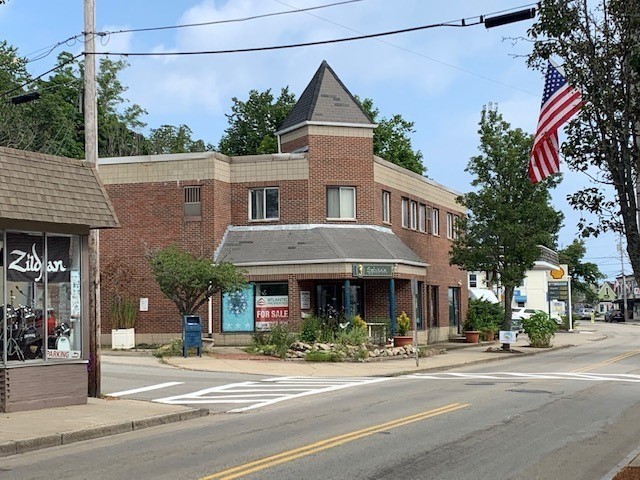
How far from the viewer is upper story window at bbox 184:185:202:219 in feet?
111

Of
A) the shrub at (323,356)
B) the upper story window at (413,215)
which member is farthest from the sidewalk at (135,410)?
the upper story window at (413,215)

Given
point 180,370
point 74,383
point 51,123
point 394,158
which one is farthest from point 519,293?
point 74,383

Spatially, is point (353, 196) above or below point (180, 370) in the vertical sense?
above

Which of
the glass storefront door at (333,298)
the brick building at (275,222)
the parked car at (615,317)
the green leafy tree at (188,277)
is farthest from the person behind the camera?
the parked car at (615,317)

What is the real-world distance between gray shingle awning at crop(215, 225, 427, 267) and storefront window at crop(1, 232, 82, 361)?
1674cm

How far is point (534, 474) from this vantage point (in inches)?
373

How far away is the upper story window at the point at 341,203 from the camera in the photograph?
113 ft

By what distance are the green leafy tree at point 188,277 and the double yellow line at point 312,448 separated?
13714 mm

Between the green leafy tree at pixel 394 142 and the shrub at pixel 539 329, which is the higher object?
the green leafy tree at pixel 394 142

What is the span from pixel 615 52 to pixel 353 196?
25.4m

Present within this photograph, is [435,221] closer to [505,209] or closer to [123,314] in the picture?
[505,209]

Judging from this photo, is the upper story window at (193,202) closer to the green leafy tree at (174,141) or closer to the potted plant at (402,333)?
the potted plant at (402,333)

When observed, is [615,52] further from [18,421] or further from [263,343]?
[263,343]

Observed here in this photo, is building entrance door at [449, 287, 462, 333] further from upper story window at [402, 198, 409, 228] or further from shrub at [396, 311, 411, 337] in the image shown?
shrub at [396, 311, 411, 337]
